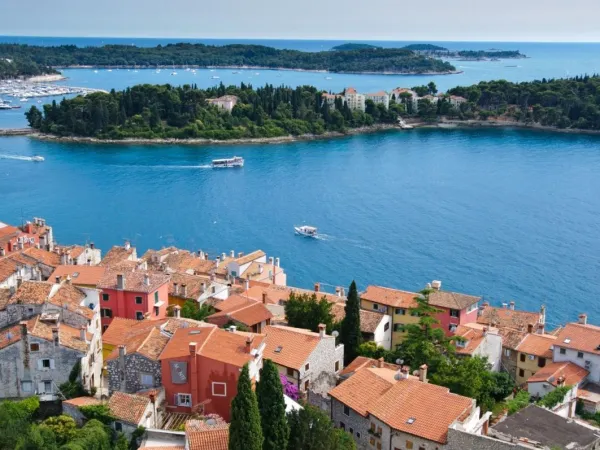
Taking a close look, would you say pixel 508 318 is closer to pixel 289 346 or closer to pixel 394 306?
pixel 394 306

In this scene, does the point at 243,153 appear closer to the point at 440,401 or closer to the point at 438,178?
the point at 438,178

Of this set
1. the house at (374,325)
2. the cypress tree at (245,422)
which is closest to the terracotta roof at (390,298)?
the house at (374,325)

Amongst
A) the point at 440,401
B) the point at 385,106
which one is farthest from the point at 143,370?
the point at 385,106

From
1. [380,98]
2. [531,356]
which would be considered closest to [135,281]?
[531,356]

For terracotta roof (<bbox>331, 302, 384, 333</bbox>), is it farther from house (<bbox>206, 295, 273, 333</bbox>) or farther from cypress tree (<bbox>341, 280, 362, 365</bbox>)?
house (<bbox>206, 295, 273, 333</bbox>)

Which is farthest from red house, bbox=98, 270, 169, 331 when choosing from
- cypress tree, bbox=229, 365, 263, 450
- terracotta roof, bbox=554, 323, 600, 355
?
terracotta roof, bbox=554, 323, 600, 355

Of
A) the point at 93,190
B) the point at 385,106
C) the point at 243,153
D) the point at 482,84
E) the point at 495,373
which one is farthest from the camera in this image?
the point at 482,84
